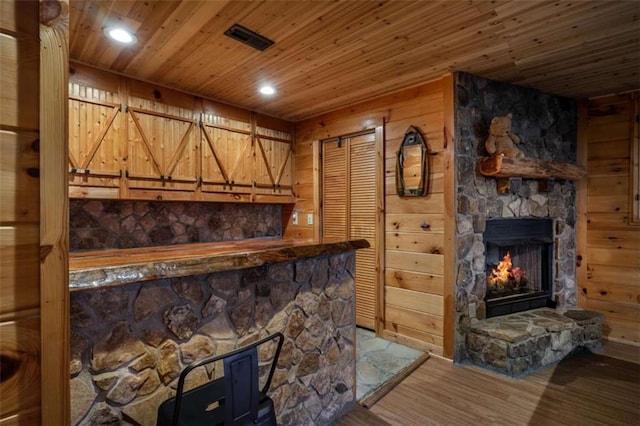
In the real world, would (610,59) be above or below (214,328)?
above

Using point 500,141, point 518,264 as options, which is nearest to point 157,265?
point 500,141

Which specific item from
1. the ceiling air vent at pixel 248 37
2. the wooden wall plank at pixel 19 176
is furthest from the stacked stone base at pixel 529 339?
the wooden wall plank at pixel 19 176

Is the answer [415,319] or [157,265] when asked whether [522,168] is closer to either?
[415,319]

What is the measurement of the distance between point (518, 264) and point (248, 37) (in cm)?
346

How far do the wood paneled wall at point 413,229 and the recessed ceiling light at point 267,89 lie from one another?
0.96 metres

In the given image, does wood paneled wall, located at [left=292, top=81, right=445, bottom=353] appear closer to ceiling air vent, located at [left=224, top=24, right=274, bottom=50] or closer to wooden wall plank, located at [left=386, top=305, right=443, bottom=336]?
wooden wall plank, located at [left=386, top=305, right=443, bottom=336]

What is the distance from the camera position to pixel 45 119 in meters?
0.70

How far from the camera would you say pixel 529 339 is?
2.77m

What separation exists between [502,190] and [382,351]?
194 centimetres

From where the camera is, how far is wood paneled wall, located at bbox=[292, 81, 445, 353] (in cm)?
304

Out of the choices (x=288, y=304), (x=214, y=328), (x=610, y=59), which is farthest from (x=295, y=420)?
(x=610, y=59)

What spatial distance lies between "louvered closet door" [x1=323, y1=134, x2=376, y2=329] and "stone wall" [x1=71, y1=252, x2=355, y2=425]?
4.57 feet

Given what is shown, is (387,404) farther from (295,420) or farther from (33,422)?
(33,422)

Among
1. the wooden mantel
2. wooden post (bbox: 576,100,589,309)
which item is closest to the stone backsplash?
the wooden mantel
